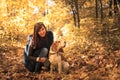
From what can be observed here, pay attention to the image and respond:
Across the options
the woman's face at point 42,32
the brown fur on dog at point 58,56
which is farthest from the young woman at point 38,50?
the brown fur on dog at point 58,56

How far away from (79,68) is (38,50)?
1465 mm

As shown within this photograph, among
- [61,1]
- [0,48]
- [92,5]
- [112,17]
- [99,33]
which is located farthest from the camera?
[92,5]

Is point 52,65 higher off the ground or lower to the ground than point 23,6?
lower

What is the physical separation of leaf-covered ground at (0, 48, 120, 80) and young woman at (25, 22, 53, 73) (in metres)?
0.23

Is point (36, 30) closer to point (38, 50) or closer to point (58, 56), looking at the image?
point (38, 50)

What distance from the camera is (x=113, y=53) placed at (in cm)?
870

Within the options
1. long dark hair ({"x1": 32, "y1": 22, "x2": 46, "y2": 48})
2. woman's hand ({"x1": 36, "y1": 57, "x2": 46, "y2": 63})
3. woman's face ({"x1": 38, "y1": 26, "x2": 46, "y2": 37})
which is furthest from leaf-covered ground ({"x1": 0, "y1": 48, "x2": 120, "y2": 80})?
woman's face ({"x1": 38, "y1": 26, "x2": 46, "y2": 37})

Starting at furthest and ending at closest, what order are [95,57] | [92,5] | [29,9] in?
[29,9], [92,5], [95,57]

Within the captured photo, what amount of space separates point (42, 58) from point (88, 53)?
274 centimetres

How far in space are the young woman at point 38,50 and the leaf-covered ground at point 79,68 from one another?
0.23 meters

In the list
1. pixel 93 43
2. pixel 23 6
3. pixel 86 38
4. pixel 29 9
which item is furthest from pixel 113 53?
pixel 29 9

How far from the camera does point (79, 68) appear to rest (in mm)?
7773

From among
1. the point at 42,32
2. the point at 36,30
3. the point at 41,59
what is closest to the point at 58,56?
the point at 41,59

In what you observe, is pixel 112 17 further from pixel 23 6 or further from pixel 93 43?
pixel 23 6
